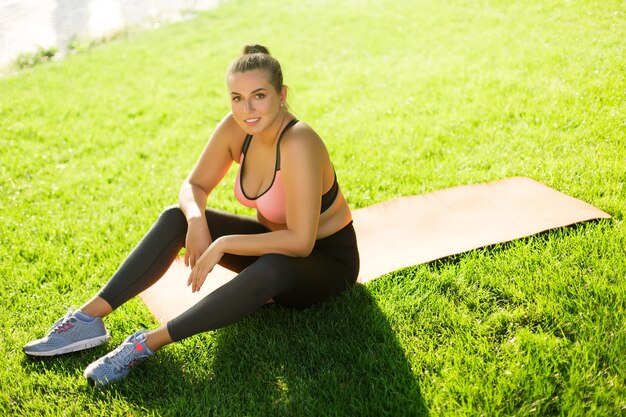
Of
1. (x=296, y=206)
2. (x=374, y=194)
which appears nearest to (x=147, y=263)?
(x=296, y=206)

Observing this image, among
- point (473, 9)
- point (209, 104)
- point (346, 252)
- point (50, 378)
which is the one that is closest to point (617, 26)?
point (473, 9)

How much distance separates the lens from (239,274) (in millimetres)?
2371

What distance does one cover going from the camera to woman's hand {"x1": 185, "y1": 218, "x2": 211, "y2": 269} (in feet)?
8.48

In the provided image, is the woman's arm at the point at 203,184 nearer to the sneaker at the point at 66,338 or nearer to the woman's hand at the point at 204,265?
the woman's hand at the point at 204,265

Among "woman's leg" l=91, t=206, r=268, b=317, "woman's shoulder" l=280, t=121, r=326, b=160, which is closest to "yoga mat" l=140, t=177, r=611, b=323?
"woman's leg" l=91, t=206, r=268, b=317

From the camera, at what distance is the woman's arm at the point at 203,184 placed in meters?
2.60

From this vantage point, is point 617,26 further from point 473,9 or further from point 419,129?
point 419,129

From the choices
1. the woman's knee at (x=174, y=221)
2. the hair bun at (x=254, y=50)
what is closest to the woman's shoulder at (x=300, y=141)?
the hair bun at (x=254, y=50)

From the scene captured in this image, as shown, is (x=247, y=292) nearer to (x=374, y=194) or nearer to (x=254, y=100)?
(x=254, y=100)

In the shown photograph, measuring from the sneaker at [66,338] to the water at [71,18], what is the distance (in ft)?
23.9

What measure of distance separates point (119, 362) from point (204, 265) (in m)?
0.50

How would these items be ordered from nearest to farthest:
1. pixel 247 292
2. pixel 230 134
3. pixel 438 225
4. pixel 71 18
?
pixel 247 292
pixel 230 134
pixel 438 225
pixel 71 18

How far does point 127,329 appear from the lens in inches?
112

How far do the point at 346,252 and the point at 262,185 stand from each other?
46 cm
